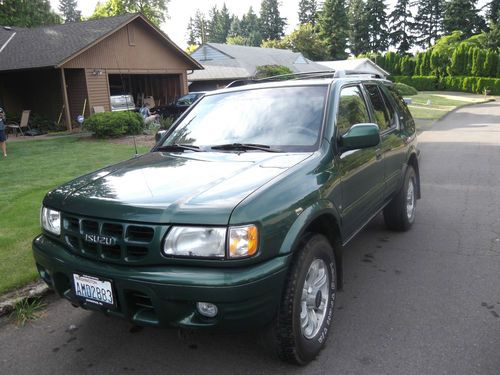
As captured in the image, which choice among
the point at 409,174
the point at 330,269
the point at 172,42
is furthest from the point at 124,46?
the point at 330,269

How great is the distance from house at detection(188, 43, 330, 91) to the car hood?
3190 centimetres

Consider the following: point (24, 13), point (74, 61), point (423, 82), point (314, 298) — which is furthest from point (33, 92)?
point (423, 82)

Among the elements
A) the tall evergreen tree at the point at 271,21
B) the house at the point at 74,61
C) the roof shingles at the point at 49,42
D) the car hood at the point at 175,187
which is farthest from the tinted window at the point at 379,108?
the tall evergreen tree at the point at 271,21

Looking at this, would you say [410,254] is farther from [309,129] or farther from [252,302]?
[252,302]

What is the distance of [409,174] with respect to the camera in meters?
5.59

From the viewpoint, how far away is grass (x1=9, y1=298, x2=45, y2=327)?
3.78 m

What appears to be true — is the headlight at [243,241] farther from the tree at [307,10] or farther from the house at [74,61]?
the tree at [307,10]

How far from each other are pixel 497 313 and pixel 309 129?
80.2 inches

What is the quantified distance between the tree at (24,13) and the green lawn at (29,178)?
95.2ft

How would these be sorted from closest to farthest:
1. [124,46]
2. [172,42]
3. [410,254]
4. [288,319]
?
[288,319] → [410,254] → [124,46] → [172,42]

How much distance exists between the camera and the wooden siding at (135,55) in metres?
20.7

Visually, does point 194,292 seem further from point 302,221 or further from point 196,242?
point 302,221

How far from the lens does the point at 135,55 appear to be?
22.8m

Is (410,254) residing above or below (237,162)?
below
